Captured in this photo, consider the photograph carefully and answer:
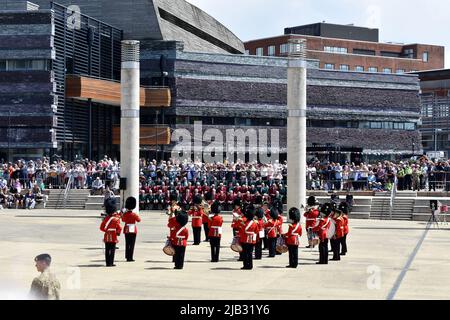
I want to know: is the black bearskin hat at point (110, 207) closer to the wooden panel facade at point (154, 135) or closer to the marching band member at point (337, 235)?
the marching band member at point (337, 235)

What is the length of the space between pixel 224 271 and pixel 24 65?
129 ft

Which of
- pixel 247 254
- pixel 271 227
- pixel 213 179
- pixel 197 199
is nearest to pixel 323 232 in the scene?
pixel 271 227

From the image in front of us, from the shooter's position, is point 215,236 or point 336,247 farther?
point 336,247

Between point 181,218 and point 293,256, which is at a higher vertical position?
point 181,218

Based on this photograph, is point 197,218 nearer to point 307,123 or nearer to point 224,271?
point 224,271

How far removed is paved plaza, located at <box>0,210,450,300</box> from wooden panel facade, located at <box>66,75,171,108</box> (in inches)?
986

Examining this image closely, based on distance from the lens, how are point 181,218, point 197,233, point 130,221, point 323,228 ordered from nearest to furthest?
point 181,218 < point 130,221 < point 323,228 < point 197,233

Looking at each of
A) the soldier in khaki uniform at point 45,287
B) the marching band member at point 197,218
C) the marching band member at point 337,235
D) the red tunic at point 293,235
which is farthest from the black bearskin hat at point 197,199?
the soldier in khaki uniform at point 45,287

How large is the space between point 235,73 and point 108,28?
10.6 m

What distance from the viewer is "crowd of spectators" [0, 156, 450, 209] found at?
146 ft

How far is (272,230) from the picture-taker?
80.9 ft

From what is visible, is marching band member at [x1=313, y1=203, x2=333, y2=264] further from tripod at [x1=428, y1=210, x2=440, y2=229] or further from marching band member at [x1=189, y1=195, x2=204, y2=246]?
tripod at [x1=428, y1=210, x2=440, y2=229]
